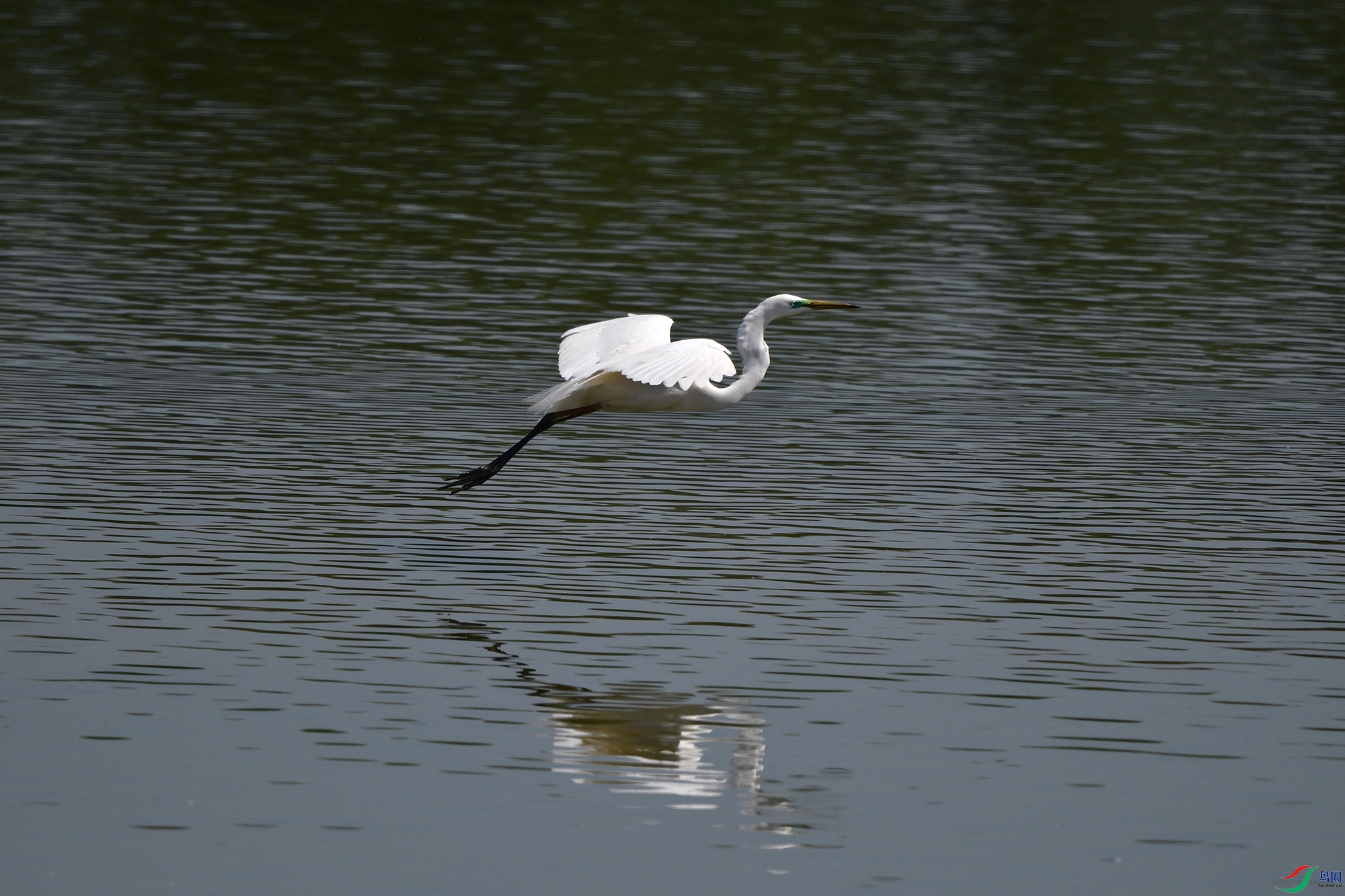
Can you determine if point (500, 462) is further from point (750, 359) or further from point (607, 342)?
point (750, 359)

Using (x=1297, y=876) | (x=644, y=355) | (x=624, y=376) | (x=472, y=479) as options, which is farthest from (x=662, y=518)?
(x=1297, y=876)

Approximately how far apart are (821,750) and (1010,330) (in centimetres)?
1099

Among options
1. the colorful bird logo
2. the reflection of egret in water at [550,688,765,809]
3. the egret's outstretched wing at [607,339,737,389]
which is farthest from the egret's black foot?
the colorful bird logo

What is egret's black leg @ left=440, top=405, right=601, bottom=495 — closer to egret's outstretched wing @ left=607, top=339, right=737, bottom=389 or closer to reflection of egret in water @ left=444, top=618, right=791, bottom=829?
egret's outstretched wing @ left=607, top=339, right=737, bottom=389

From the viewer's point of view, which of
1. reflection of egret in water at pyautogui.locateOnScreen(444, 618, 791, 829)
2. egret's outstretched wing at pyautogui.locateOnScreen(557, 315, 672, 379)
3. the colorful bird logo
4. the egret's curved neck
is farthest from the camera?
the egret's curved neck

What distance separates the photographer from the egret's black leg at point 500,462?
12992 millimetres

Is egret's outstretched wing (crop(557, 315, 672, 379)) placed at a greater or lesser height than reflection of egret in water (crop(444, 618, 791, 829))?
greater

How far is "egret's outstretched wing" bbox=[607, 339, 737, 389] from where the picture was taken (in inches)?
463

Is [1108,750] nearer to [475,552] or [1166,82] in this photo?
[475,552]

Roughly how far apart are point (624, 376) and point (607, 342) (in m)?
0.89

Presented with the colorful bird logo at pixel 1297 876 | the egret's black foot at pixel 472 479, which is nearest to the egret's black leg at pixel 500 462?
the egret's black foot at pixel 472 479

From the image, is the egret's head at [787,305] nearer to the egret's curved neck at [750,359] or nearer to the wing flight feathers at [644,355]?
the egret's curved neck at [750,359]
